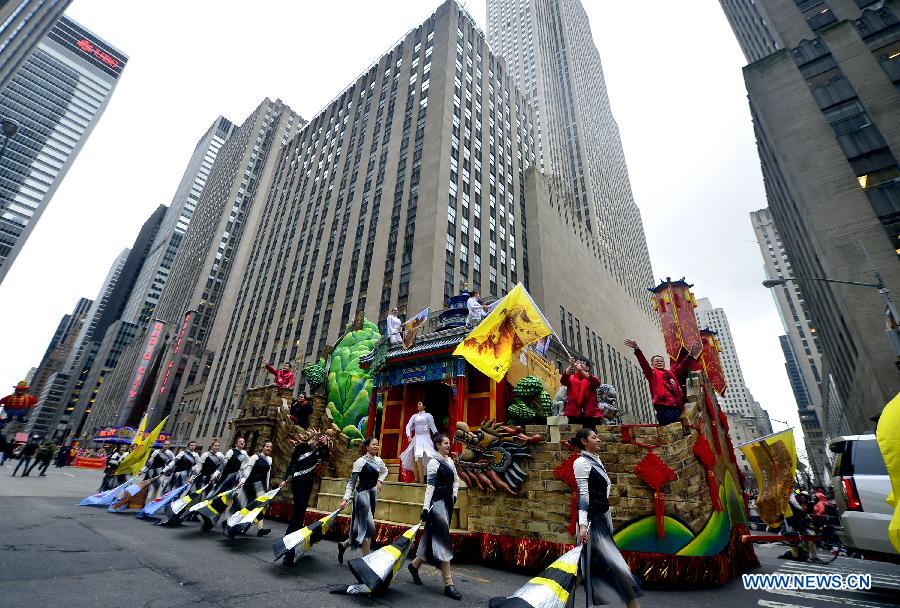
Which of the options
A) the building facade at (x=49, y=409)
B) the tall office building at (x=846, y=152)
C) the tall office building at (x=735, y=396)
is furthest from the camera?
the building facade at (x=49, y=409)

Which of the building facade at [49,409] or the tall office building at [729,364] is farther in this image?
the building facade at [49,409]

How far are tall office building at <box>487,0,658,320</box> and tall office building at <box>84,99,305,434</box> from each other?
58.5 m

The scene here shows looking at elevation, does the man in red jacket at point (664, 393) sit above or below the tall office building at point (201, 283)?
below

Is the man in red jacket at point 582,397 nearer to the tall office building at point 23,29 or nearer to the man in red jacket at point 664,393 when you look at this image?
the man in red jacket at point 664,393

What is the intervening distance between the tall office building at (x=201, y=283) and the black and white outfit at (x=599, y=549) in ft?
263

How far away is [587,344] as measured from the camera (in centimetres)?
4853

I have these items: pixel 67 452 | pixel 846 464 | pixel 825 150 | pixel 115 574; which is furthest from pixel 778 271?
pixel 67 452

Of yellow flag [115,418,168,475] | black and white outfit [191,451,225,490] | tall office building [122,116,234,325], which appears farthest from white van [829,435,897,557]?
tall office building [122,116,234,325]

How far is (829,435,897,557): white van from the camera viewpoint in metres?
6.11

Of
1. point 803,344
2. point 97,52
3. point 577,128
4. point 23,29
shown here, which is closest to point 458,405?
point 23,29

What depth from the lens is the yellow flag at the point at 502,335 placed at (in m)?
10.4

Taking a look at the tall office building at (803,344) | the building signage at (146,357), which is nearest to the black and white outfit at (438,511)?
the building signage at (146,357)

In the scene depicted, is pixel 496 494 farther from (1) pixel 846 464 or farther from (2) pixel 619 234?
(2) pixel 619 234

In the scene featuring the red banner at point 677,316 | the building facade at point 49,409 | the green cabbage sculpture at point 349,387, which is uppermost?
the building facade at point 49,409
